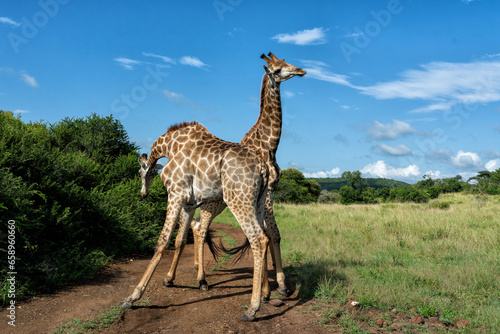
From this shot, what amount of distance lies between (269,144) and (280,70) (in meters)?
1.33

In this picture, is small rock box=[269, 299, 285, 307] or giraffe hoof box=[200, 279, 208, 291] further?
giraffe hoof box=[200, 279, 208, 291]

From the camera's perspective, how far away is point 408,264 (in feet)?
27.5

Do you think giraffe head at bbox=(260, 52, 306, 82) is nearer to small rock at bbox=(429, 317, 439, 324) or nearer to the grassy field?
the grassy field

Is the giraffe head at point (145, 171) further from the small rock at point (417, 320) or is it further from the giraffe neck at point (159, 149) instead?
the small rock at point (417, 320)

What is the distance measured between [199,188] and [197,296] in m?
1.98

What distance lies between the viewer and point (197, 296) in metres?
6.55

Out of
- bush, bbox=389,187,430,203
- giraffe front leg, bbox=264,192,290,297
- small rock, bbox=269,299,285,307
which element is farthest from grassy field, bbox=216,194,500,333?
bush, bbox=389,187,430,203

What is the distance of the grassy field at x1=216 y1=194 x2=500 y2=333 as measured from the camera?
579cm

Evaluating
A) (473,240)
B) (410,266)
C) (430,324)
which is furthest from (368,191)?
(430,324)

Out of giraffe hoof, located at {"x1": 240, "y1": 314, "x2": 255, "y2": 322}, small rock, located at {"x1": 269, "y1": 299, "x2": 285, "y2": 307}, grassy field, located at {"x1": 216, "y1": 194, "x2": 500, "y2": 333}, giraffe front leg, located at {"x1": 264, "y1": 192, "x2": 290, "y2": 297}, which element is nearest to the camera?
giraffe hoof, located at {"x1": 240, "y1": 314, "x2": 255, "y2": 322}

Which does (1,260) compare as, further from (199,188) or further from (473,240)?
(473,240)

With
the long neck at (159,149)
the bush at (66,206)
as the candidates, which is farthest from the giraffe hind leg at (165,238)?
the bush at (66,206)

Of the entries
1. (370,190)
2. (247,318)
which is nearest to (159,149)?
(247,318)

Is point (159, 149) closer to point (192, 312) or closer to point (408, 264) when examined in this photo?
point (192, 312)
